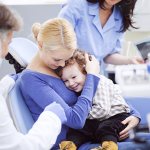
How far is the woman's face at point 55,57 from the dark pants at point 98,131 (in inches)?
11.4

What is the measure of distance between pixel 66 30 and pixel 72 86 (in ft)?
0.80

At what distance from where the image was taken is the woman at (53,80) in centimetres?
135

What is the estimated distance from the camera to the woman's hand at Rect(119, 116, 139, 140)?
4.80ft

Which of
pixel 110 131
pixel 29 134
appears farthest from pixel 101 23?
pixel 29 134

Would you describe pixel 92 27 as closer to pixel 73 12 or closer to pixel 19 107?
pixel 73 12

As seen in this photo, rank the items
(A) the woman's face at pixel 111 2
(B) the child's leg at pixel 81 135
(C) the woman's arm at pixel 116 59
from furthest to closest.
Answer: (C) the woman's arm at pixel 116 59
(A) the woman's face at pixel 111 2
(B) the child's leg at pixel 81 135

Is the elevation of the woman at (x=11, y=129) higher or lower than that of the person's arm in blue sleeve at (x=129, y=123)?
higher

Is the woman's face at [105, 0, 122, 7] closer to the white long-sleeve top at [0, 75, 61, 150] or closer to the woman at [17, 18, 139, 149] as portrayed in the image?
the woman at [17, 18, 139, 149]

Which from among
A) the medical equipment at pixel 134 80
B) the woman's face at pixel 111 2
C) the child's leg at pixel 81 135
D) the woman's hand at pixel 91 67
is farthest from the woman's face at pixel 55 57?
the woman's face at pixel 111 2

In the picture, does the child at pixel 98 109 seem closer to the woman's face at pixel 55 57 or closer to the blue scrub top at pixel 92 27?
the woman's face at pixel 55 57

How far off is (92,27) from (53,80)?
655mm

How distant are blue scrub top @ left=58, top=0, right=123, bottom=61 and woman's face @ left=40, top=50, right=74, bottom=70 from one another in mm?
498

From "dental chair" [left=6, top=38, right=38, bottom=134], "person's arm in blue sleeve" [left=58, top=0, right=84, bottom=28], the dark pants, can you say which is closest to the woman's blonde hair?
"dental chair" [left=6, top=38, right=38, bottom=134]

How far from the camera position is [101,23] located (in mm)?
1983
